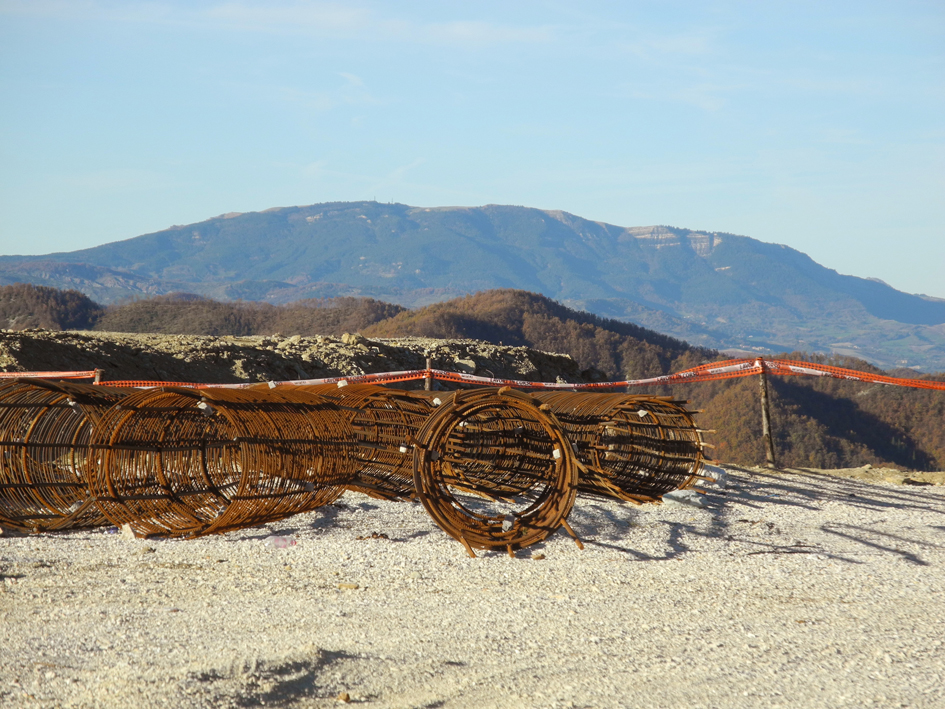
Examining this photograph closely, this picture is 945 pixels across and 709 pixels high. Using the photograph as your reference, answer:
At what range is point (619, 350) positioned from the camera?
75.8 m

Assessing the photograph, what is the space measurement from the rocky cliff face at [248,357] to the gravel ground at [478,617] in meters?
13.5

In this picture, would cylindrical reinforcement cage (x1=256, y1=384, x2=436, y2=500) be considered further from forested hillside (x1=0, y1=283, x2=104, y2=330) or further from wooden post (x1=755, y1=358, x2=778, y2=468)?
forested hillside (x1=0, y1=283, x2=104, y2=330)

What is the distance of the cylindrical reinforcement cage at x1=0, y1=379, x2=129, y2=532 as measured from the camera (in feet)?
24.6

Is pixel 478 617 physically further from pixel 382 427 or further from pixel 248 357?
pixel 248 357

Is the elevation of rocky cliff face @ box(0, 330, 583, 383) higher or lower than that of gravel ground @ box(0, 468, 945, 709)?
higher

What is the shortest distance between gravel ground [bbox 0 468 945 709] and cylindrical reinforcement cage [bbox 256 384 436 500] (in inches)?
38.7

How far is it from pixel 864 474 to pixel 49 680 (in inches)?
472

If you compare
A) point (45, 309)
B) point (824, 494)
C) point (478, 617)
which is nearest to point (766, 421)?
point (824, 494)

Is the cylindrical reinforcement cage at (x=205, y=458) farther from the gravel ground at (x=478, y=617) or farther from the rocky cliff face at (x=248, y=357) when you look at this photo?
the rocky cliff face at (x=248, y=357)

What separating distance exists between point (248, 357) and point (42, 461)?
15.1 meters

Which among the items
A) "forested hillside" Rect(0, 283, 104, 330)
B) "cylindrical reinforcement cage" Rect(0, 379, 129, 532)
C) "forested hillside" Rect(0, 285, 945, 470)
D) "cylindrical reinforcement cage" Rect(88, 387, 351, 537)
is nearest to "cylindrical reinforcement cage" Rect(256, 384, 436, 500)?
"cylindrical reinforcement cage" Rect(88, 387, 351, 537)

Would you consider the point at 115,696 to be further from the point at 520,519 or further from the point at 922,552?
the point at 922,552

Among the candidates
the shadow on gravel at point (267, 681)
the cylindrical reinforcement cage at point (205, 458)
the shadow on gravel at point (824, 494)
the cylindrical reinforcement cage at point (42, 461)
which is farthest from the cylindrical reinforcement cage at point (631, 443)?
the shadow on gravel at point (267, 681)

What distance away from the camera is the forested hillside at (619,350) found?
56.3 meters
